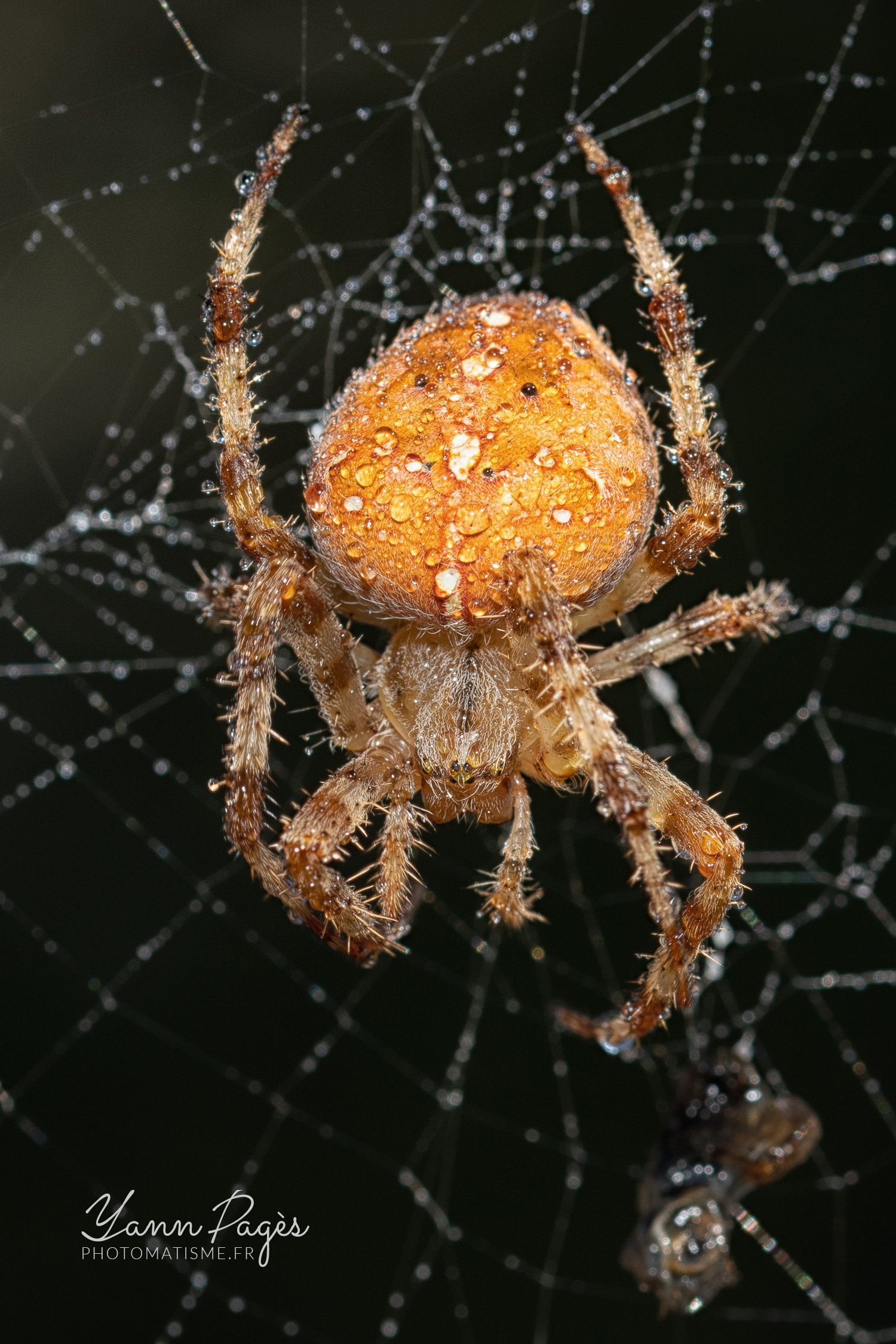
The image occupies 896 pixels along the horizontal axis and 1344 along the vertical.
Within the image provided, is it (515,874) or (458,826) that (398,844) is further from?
(458,826)

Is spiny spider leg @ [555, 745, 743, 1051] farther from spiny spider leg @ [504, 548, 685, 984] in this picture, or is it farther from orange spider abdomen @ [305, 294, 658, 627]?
orange spider abdomen @ [305, 294, 658, 627]

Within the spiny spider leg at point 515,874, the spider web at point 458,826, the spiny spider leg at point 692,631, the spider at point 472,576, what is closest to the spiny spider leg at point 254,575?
the spider at point 472,576

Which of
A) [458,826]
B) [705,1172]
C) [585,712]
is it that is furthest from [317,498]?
[705,1172]

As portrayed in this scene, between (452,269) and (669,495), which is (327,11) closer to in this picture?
(452,269)

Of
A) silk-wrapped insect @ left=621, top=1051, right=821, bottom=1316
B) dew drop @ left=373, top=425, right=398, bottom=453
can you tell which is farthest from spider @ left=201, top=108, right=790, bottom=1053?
silk-wrapped insect @ left=621, top=1051, right=821, bottom=1316

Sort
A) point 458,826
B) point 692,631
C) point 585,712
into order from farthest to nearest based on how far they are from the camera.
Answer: point 458,826 → point 692,631 → point 585,712

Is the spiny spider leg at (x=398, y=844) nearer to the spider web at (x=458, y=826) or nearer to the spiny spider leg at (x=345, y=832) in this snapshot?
the spiny spider leg at (x=345, y=832)
